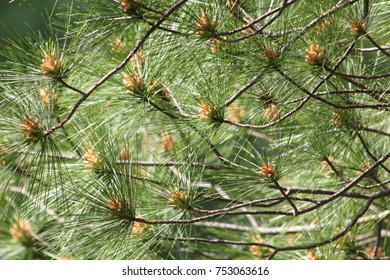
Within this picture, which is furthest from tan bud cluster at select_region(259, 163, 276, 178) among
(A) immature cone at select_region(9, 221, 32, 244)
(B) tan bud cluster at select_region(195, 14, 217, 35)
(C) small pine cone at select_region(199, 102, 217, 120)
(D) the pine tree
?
(A) immature cone at select_region(9, 221, 32, 244)

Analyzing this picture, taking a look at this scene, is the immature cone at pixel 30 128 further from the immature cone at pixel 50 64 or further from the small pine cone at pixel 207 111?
the small pine cone at pixel 207 111

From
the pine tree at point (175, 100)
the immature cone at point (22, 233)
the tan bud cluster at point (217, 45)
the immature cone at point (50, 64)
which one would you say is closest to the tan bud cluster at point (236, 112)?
the pine tree at point (175, 100)

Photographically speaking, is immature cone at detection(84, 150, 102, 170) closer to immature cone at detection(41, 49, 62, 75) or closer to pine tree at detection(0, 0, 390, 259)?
pine tree at detection(0, 0, 390, 259)

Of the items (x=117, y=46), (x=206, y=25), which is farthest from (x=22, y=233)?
(x=206, y=25)

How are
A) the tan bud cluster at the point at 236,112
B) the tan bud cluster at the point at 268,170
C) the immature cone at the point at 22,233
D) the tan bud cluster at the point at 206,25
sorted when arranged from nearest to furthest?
the tan bud cluster at the point at 206,25 → the tan bud cluster at the point at 268,170 → the tan bud cluster at the point at 236,112 → the immature cone at the point at 22,233

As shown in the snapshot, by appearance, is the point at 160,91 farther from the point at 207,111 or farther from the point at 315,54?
the point at 315,54
